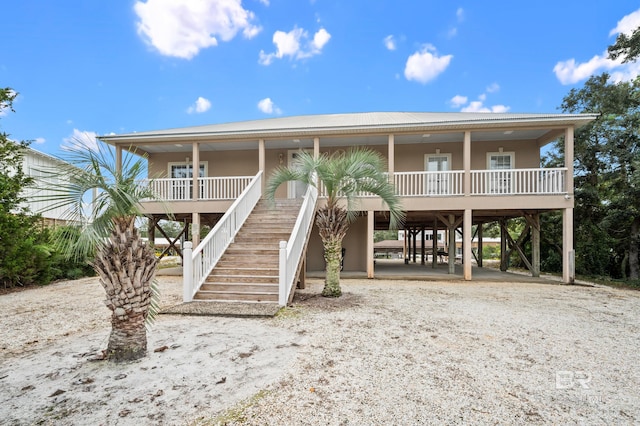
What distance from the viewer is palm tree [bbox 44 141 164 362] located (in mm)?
2930

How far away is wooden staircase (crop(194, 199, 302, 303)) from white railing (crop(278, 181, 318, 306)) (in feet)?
1.04

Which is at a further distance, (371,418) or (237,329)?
(237,329)

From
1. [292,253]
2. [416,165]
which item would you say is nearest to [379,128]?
[416,165]

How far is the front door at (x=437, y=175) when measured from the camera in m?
10.3

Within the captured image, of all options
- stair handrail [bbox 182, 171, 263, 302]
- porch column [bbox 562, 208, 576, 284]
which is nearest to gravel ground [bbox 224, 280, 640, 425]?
stair handrail [bbox 182, 171, 263, 302]

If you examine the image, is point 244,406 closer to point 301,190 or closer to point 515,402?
point 515,402

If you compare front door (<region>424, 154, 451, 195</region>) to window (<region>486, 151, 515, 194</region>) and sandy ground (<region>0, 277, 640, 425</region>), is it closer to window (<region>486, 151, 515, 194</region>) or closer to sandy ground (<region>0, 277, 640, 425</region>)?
window (<region>486, 151, 515, 194</region>)

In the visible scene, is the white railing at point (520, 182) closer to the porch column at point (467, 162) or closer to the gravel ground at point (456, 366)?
the porch column at point (467, 162)

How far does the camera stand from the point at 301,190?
12.3 meters

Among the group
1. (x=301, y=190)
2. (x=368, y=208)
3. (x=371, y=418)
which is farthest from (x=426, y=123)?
(x=371, y=418)

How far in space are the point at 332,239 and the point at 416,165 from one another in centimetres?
665

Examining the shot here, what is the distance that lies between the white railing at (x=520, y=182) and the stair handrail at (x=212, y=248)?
7.25m

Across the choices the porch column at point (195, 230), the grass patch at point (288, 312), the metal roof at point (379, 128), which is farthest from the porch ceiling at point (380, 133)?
the grass patch at point (288, 312)

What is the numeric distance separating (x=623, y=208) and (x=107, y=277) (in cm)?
1451
